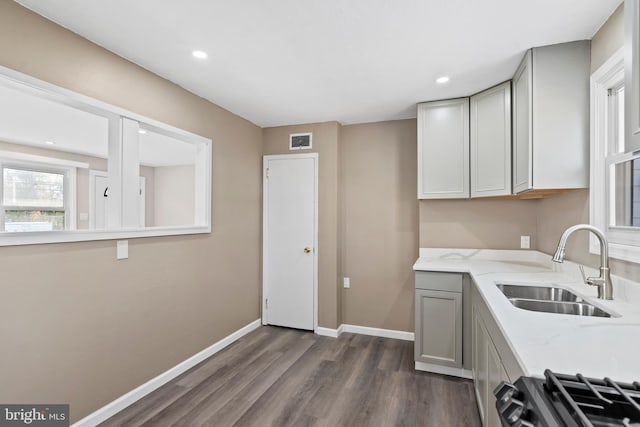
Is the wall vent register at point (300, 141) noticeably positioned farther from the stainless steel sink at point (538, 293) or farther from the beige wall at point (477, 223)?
the stainless steel sink at point (538, 293)

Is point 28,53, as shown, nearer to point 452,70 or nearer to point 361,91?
point 361,91

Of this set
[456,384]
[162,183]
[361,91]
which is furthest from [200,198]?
[162,183]

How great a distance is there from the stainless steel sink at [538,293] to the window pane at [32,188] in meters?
6.44

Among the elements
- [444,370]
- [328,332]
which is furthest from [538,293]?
[328,332]

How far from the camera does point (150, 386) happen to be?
2412 mm

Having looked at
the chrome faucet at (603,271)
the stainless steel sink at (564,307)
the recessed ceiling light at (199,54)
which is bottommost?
the stainless steel sink at (564,307)

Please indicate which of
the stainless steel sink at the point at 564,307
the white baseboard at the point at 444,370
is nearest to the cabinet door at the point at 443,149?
the stainless steel sink at the point at 564,307

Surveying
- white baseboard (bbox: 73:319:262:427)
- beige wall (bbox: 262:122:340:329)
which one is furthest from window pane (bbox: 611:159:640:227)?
white baseboard (bbox: 73:319:262:427)

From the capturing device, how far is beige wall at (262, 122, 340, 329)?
3.65 meters

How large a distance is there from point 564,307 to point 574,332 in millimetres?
659

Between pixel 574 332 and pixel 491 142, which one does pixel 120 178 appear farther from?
pixel 491 142

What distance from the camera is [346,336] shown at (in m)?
3.64

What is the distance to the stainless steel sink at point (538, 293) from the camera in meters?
1.92

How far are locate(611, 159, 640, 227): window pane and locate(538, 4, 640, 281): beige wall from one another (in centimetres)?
17
